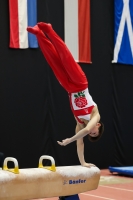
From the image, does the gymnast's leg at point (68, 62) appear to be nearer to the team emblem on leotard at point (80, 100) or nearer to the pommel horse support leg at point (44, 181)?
the team emblem on leotard at point (80, 100)

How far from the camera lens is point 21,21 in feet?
29.1

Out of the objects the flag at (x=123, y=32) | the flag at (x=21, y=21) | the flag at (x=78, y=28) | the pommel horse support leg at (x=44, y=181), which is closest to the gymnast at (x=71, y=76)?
the pommel horse support leg at (x=44, y=181)

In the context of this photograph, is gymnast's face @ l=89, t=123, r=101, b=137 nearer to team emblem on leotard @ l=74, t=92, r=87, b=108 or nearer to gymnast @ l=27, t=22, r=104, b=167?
gymnast @ l=27, t=22, r=104, b=167

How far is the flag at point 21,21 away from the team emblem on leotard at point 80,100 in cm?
373

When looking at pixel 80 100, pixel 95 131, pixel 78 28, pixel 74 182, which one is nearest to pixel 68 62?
pixel 80 100

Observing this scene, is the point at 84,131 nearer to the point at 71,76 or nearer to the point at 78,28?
the point at 71,76

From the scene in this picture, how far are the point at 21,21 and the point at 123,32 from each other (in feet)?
9.19

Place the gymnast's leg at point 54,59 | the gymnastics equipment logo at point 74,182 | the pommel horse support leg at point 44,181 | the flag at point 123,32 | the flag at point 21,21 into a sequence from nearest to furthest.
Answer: the pommel horse support leg at point 44,181
the gymnastics equipment logo at point 74,182
the gymnast's leg at point 54,59
the flag at point 21,21
the flag at point 123,32

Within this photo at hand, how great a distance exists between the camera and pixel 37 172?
15.5ft

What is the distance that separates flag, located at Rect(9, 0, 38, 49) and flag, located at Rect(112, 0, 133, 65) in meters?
2.28

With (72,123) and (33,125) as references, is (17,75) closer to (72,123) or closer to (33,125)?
(33,125)

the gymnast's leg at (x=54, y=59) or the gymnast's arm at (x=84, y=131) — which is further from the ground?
the gymnast's leg at (x=54, y=59)

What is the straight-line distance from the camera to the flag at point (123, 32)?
1020 centimetres

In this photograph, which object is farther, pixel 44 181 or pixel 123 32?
pixel 123 32
